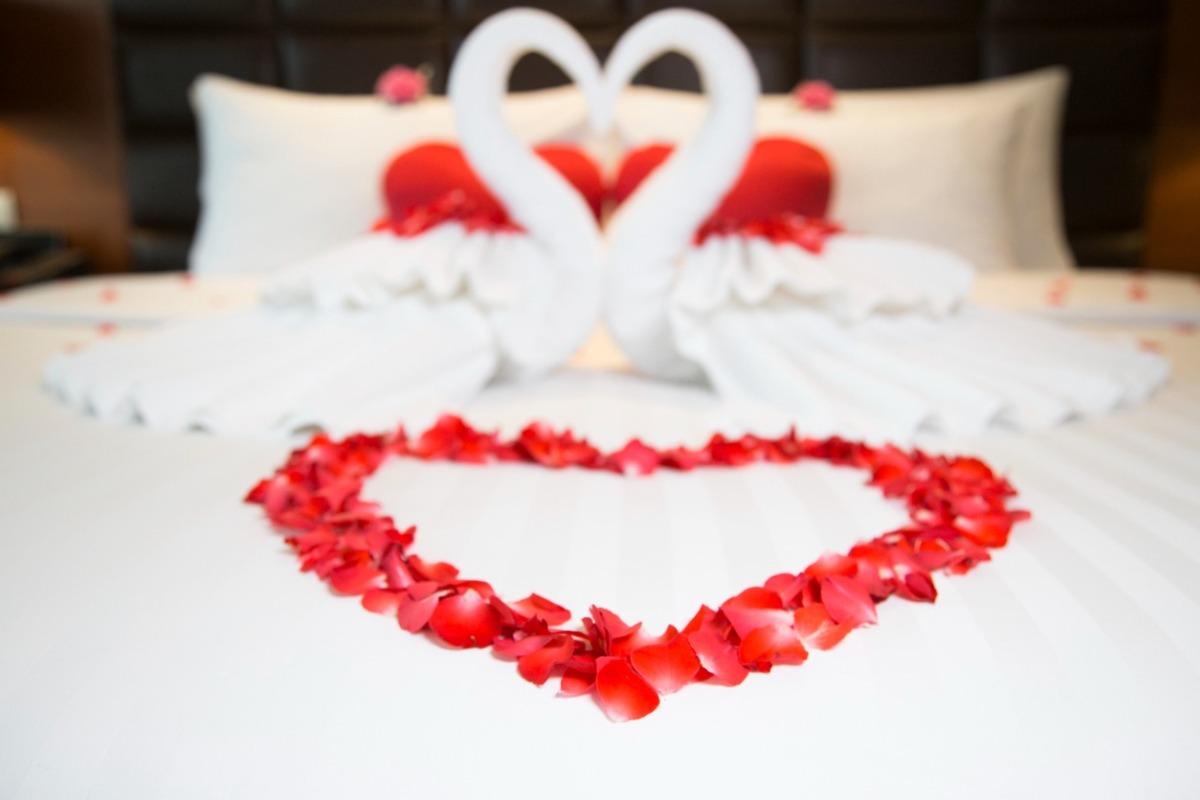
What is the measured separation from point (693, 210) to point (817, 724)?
2.80ft

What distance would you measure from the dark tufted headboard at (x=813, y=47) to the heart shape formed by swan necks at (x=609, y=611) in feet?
5.94

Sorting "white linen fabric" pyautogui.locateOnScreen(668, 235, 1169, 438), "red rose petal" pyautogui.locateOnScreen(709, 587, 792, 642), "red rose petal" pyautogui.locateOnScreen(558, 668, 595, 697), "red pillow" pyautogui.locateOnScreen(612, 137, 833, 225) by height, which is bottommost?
"red rose petal" pyautogui.locateOnScreen(558, 668, 595, 697)

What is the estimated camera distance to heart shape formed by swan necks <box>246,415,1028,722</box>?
534 mm

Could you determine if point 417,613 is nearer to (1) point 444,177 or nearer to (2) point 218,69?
(1) point 444,177

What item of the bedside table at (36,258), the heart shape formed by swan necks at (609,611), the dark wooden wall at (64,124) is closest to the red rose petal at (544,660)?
the heart shape formed by swan necks at (609,611)

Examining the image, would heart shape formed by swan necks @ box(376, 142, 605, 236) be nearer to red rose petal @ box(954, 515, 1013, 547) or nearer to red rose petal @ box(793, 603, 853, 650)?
red rose petal @ box(954, 515, 1013, 547)

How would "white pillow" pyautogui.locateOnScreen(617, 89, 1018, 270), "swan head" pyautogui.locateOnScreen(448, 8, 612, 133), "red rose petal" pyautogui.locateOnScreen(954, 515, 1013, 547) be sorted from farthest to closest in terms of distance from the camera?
1. "white pillow" pyautogui.locateOnScreen(617, 89, 1018, 270)
2. "swan head" pyautogui.locateOnScreen(448, 8, 612, 133)
3. "red rose petal" pyautogui.locateOnScreen(954, 515, 1013, 547)

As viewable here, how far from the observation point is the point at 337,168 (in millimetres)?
2164

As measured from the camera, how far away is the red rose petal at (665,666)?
0.52m

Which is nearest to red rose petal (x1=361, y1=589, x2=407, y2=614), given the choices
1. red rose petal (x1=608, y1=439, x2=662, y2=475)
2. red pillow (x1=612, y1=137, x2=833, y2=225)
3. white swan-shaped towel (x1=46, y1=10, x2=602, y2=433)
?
red rose petal (x1=608, y1=439, x2=662, y2=475)

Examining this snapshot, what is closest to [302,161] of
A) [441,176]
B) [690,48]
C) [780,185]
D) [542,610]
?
[441,176]

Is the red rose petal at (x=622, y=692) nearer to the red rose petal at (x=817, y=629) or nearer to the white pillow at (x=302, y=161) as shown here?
the red rose petal at (x=817, y=629)

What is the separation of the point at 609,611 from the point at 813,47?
7.64 ft

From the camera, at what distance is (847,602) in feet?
1.96
